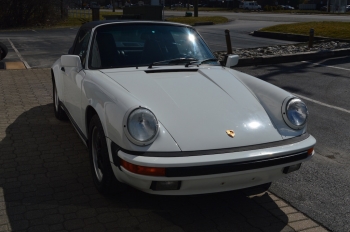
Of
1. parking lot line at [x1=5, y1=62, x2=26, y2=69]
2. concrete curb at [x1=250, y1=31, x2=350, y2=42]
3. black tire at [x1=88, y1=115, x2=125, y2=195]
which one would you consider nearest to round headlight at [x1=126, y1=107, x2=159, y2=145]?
black tire at [x1=88, y1=115, x2=125, y2=195]

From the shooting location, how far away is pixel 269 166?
3.65 metres

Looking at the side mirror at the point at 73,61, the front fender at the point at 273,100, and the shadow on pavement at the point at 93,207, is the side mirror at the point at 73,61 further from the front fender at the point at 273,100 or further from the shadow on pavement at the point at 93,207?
the front fender at the point at 273,100

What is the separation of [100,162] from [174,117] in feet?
2.85

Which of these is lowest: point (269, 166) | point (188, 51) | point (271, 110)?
point (269, 166)

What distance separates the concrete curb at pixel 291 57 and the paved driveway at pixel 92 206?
7637mm

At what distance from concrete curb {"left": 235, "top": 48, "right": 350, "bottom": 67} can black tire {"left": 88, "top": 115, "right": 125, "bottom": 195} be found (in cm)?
830

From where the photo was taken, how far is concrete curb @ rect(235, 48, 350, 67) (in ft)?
40.4

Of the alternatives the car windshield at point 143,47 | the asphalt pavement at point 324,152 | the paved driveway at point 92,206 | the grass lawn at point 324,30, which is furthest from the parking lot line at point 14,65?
the grass lawn at point 324,30

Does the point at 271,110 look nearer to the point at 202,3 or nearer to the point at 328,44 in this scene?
the point at 328,44

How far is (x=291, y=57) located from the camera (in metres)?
12.9

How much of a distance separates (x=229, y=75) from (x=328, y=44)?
479 inches

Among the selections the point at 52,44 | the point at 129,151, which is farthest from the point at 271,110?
the point at 52,44

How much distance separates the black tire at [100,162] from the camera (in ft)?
12.8

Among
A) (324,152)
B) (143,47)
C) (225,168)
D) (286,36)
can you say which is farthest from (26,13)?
(225,168)
